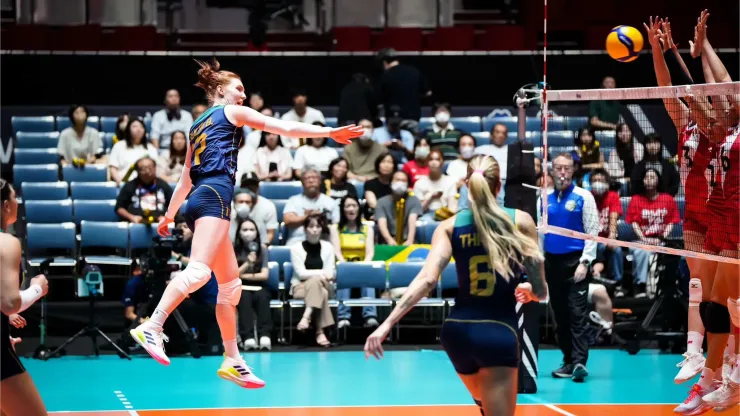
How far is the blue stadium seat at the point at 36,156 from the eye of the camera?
15828 millimetres

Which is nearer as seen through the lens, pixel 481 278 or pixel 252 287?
pixel 481 278

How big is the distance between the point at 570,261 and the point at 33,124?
31.6 ft

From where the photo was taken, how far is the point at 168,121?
16438 millimetres

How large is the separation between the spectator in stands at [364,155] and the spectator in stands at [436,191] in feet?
3.05

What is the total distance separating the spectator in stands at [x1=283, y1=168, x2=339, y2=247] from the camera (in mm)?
13664

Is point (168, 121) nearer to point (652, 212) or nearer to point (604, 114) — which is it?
point (604, 114)

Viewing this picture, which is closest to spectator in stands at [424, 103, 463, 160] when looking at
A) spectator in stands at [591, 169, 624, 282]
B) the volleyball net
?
the volleyball net

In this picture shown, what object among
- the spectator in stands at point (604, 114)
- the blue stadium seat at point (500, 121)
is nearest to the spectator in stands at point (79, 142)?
the blue stadium seat at point (500, 121)

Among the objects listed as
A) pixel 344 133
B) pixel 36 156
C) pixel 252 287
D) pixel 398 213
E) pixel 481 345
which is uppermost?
pixel 344 133

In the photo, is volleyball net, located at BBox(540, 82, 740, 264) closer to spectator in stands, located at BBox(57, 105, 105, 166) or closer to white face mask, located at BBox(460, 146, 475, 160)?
white face mask, located at BBox(460, 146, 475, 160)

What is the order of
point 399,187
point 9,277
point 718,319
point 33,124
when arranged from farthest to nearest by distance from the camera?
point 33,124 → point 399,187 → point 718,319 → point 9,277

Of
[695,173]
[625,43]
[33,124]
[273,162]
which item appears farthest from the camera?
[33,124]

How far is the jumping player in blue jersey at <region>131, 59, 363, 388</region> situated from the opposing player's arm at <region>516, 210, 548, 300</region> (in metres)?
1.52

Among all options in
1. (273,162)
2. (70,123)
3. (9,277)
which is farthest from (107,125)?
(9,277)
